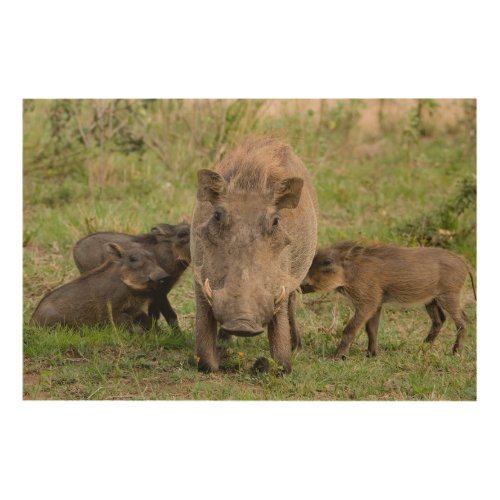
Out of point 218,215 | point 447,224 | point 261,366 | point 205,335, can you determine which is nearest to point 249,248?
point 218,215

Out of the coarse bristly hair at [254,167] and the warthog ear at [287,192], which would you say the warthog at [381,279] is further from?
the warthog ear at [287,192]

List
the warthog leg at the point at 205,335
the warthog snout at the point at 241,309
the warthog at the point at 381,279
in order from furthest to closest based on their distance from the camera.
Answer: the warthog at the point at 381,279 < the warthog leg at the point at 205,335 < the warthog snout at the point at 241,309

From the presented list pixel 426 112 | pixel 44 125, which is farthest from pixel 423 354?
pixel 426 112

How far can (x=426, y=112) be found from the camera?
11.6 metres

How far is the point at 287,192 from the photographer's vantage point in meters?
4.89

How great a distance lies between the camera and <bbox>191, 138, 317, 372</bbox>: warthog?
176 inches

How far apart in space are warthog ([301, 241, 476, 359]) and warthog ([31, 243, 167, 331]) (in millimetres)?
1042

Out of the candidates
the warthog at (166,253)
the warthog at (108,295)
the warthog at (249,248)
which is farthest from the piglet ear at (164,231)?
the warthog at (249,248)

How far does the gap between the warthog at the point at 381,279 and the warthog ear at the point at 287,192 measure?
982 mm

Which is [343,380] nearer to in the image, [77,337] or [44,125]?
[77,337]

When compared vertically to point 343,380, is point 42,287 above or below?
above

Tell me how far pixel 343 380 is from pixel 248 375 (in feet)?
1.85

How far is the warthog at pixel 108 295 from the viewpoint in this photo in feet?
19.2

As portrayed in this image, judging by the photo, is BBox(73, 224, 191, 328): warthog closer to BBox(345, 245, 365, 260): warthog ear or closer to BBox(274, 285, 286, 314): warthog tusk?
BBox(345, 245, 365, 260): warthog ear
